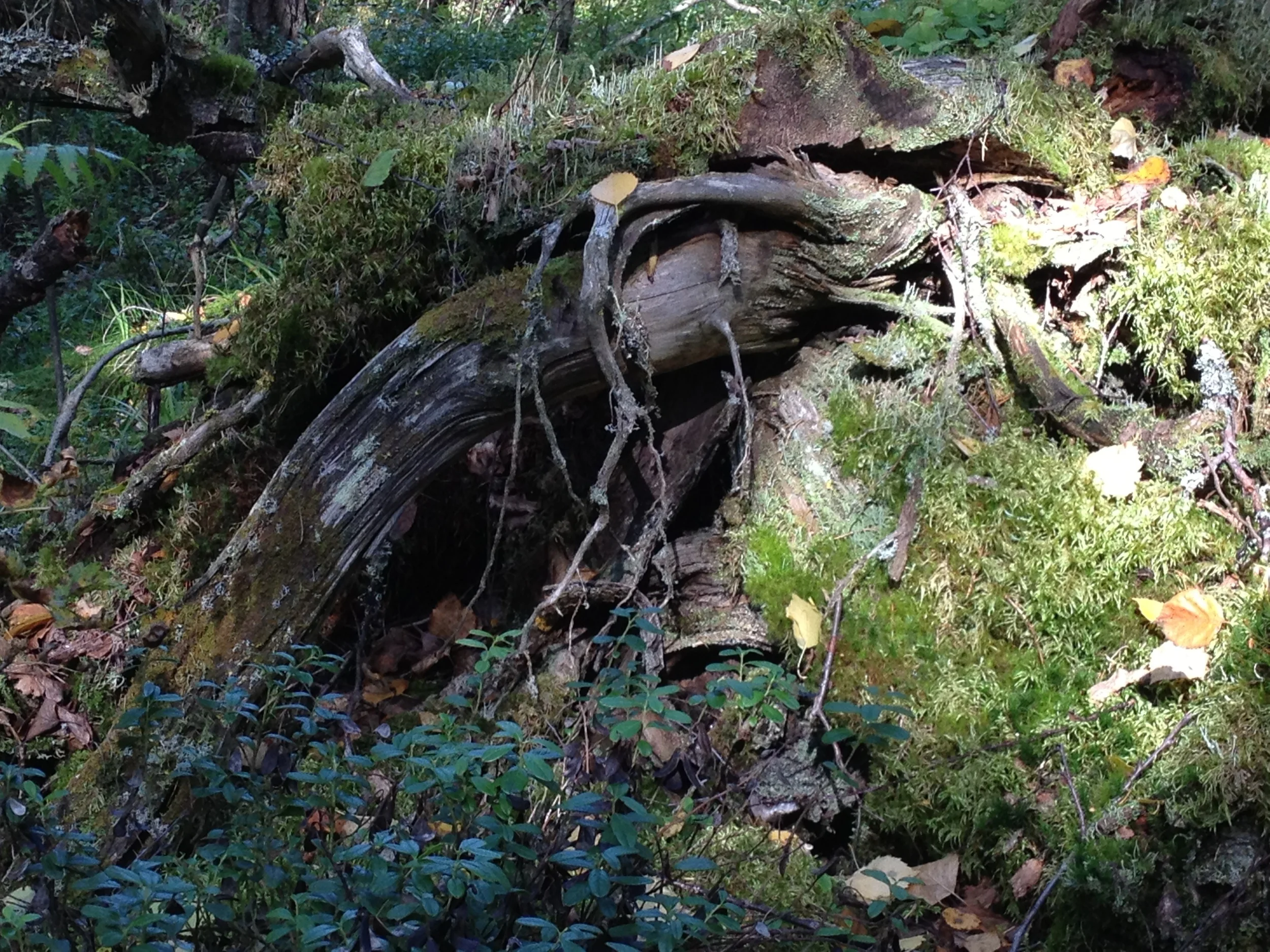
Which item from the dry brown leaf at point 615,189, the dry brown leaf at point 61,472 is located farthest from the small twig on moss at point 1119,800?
the dry brown leaf at point 61,472

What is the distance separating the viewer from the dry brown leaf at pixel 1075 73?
3.76m

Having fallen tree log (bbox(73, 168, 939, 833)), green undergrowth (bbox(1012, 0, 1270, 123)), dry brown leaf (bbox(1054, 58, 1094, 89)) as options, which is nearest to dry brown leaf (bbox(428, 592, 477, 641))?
fallen tree log (bbox(73, 168, 939, 833))

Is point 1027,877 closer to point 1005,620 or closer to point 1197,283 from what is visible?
point 1005,620

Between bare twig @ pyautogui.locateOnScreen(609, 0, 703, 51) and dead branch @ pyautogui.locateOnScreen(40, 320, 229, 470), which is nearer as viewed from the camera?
dead branch @ pyautogui.locateOnScreen(40, 320, 229, 470)

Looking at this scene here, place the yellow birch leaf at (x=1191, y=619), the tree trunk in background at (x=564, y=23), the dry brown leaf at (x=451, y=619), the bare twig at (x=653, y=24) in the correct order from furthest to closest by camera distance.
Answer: the bare twig at (x=653, y=24), the tree trunk in background at (x=564, y=23), the dry brown leaf at (x=451, y=619), the yellow birch leaf at (x=1191, y=619)

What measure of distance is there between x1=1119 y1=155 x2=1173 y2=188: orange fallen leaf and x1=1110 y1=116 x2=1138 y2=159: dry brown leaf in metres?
0.09

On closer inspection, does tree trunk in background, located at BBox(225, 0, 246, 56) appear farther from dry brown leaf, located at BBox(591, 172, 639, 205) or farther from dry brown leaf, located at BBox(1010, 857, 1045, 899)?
dry brown leaf, located at BBox(1010, 857, 1045, 899)

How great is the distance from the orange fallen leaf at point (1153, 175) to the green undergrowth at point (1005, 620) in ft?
3.13

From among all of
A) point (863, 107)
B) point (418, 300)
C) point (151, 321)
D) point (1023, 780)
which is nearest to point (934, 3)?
point (863, 107)

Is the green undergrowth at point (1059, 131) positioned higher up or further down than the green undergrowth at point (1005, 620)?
higher up

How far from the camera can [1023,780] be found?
2.77 meters

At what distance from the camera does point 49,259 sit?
380 centimetres

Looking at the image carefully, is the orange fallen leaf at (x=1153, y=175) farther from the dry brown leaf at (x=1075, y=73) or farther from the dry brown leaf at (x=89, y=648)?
the dry brown leaf at (x=89, y=648)

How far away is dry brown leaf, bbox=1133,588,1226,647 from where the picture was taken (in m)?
2.72
